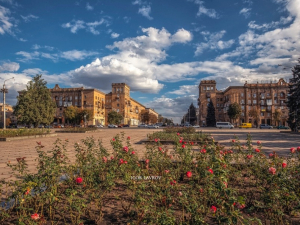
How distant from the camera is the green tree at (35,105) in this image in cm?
3092

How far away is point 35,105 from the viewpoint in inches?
1254

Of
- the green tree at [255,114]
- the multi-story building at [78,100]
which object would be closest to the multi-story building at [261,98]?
the green tree at [255,114]

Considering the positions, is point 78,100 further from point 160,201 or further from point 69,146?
point 160,201

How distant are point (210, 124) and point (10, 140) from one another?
7141cm

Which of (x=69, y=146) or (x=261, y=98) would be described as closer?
(x=69, y=146)

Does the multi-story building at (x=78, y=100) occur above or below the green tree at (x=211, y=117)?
above

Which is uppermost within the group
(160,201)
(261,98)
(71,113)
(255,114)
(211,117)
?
(261,98)

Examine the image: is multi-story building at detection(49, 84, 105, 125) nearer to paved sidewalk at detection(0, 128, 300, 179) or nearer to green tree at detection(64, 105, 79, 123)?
green tree at detection(64, 105, 79, 123)

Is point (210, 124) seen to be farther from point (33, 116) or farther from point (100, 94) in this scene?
point (33, 116)

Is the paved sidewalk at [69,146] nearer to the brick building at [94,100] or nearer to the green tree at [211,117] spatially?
the green tree at [211,117]

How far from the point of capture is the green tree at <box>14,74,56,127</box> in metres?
30.9

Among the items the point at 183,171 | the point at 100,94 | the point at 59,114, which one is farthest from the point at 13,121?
the point at 183,171

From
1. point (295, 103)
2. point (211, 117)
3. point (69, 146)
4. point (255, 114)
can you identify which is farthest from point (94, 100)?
point (69, 146)

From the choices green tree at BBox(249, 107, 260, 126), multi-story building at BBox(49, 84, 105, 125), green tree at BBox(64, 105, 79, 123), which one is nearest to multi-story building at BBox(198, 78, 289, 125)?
green tree at BBox(249, 107, 260, 126)
